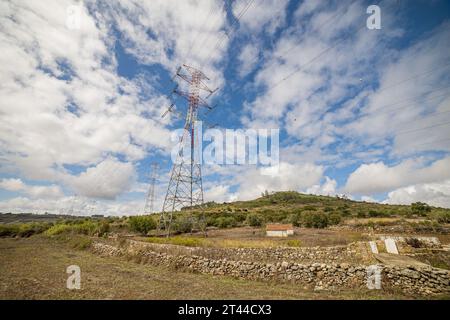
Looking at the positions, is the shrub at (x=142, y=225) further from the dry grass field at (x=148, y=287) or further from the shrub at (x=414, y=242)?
the shrub at (x=414, y=242)

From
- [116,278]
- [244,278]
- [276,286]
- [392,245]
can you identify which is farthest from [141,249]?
[392,245]

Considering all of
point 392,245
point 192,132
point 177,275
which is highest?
point 192,132

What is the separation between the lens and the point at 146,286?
10.2m

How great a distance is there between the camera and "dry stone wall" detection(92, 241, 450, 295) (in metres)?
8.73

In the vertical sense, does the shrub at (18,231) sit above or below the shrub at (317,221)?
below

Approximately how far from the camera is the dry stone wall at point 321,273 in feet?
28.6

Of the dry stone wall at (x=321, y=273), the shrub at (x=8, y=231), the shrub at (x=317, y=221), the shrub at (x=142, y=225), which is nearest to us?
the dry stone wall at (x=321, y=273)

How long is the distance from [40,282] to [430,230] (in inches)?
1795

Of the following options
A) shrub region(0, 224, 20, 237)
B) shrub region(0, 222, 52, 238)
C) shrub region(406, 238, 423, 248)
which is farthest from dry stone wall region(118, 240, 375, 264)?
shrub region(0, 224, 20, 237)

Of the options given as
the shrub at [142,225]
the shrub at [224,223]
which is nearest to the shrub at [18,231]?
the shrub at [142,225]

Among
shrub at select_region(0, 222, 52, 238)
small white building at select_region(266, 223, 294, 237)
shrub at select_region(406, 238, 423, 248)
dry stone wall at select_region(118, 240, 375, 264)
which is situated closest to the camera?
dry stone wall at select_region(118, 240, 375, 264)

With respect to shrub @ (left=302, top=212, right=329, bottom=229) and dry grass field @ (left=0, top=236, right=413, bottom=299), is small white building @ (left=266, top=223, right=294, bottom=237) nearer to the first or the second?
shrub @ (left=302, top=212, right=329, bottom=229)

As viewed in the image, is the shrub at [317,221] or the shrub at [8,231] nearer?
the shrub at [317,221]
